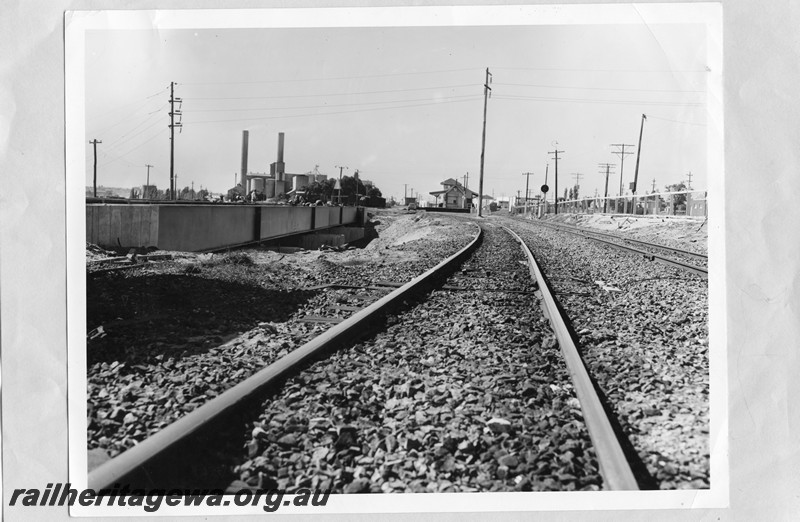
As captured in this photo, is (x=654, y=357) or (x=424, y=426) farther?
(x=654, y=357)

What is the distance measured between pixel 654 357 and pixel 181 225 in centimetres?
504

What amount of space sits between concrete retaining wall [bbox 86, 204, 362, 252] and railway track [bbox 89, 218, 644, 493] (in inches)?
93.1

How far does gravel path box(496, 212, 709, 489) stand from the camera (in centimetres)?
209

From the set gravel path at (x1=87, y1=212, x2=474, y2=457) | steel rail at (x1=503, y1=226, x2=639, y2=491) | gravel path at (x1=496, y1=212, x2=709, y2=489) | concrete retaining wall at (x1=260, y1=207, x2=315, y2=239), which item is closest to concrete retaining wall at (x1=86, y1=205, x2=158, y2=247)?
gravel path at (x1=87, y1=212, x2=474, y2=457)

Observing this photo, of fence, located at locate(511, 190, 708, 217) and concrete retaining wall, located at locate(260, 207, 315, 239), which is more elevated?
fence, located at locate(511, 190, 708, 217)

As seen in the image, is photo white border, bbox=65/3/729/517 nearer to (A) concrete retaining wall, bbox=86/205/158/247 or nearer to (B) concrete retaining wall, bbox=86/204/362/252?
(B) concrete retaining wall, bbox=86/204/362/252

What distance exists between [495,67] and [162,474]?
8.46 feet

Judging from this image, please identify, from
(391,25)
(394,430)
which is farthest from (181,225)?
(394,430)

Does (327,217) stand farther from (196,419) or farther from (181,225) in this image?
(196,419)

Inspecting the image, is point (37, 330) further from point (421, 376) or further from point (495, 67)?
point (495, 67)

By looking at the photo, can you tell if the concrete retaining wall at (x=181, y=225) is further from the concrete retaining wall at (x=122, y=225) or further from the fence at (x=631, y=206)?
the fence at (x=631, y=206)

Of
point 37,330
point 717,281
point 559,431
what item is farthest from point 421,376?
point 37,330

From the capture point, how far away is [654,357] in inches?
108

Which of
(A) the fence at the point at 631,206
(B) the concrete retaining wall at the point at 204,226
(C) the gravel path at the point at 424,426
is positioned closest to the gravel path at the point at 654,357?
(C) the gravel path at the point at 424,426
